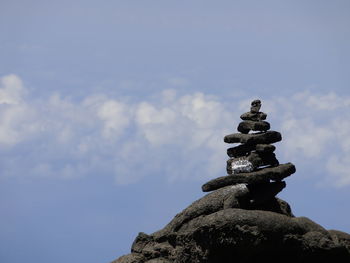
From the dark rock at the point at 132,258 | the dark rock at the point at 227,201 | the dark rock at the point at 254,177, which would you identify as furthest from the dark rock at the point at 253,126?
the dark rock at the point at 132,258

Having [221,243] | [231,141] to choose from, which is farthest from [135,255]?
[231,141]

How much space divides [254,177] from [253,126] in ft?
9.06

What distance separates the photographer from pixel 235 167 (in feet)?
103

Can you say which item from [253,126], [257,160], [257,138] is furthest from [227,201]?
[253,126]

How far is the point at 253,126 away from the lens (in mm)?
31891

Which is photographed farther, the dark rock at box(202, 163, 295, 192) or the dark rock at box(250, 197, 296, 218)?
the dark rock at box(250, 197, 296, 218)

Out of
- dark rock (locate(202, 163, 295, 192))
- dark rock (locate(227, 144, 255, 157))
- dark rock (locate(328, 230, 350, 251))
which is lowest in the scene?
dark rock (locate(328, 230, 350, 251))

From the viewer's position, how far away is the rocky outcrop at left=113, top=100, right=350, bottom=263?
89.5ft

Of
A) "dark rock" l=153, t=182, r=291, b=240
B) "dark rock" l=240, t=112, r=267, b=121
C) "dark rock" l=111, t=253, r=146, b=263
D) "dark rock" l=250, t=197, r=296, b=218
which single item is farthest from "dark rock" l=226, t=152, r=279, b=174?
"dark rock" l=111, t=253, r=146, b=263

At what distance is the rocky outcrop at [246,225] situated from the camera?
27.3 meters

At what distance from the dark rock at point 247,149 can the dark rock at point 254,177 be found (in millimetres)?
876

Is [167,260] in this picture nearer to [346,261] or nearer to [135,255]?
[135,255]

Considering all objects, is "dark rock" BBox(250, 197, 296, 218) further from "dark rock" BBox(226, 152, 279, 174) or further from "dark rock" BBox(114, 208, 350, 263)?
"dark rock" BBox(114, 208, 350, 263)

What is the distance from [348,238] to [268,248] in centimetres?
493
